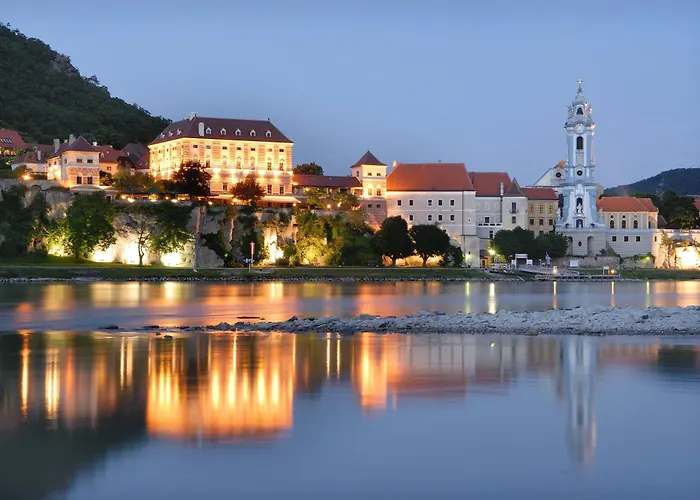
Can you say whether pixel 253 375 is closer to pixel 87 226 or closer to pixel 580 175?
pixel 87 226

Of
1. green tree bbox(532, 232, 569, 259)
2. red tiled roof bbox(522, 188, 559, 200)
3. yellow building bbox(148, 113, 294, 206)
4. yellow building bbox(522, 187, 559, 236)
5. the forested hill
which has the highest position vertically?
the forested hill

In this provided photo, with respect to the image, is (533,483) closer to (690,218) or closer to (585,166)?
(585,166)

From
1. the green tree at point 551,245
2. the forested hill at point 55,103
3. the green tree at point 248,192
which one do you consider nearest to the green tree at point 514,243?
the green tree at point 551,245

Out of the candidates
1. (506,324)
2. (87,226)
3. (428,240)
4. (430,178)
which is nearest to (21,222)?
(87,226)

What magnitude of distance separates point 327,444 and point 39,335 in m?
17.2

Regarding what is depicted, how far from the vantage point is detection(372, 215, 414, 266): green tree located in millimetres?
76250

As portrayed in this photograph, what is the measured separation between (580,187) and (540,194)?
385 centimetres

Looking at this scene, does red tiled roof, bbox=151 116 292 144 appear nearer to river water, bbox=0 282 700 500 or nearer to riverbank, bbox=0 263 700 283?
riverbank, bbox=0 263 700 283

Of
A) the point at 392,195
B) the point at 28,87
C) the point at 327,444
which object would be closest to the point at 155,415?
the point at 327,444

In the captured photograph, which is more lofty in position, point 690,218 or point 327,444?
point 690,218

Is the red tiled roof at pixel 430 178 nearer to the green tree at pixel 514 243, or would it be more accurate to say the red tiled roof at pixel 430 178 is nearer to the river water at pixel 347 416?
the green tree at pixel 514 243

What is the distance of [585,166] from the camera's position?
89938mm

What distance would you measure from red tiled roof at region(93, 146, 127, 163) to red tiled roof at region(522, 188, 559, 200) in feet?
120

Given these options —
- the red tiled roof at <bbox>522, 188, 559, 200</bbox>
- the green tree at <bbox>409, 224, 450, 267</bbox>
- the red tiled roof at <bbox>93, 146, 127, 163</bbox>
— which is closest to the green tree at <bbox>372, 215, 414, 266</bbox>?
the green tree at <bbox>409, 224, 450, 267</bbox>
